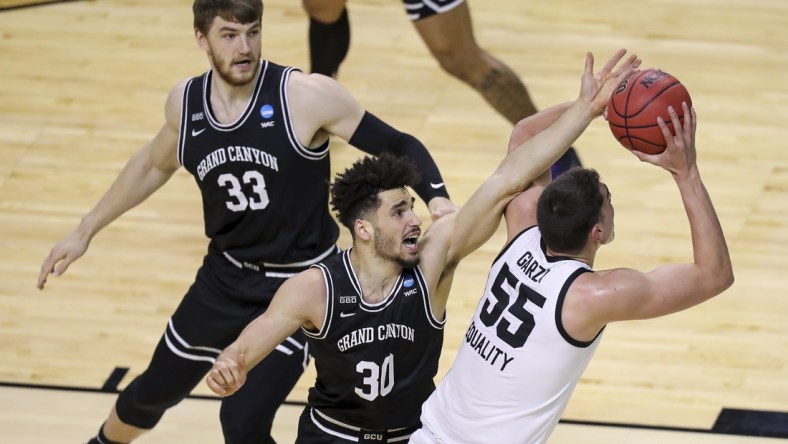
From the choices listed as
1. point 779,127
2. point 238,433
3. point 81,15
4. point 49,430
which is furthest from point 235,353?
point 81,15

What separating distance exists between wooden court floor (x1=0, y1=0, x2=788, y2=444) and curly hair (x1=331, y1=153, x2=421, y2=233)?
5.48 ft

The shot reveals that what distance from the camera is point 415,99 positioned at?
28.6ft

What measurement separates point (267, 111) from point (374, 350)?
1071mm

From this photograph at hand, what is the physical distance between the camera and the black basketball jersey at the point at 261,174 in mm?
4945

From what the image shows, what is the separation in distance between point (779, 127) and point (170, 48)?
4.12 metres

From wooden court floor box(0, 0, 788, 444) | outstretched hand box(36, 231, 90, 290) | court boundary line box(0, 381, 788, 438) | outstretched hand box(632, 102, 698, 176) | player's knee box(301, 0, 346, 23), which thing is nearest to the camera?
outstretched hand box(632, 102, 698, 176)

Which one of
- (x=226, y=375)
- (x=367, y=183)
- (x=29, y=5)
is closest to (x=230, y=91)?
(x=367, y=183)

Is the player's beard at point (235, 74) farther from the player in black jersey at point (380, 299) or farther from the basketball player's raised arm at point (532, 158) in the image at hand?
the basketball player's raised arm at point (532, 158)

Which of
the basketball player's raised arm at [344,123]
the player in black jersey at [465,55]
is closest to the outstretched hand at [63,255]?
the basketball player's raised arm at [344,123]

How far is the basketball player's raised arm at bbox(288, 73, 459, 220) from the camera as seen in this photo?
4957 mm

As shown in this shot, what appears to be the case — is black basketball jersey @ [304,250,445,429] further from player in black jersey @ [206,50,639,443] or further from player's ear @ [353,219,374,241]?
player's ear @ [353,219,374,241]

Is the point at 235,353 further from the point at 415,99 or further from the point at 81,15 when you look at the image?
the point at 81,15

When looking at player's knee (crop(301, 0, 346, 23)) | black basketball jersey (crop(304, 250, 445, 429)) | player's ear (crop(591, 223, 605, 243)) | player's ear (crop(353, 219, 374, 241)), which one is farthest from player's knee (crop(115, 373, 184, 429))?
player's knee (crop(301, 0, 346, 23))

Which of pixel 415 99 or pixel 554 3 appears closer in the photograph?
pixel 415 99
